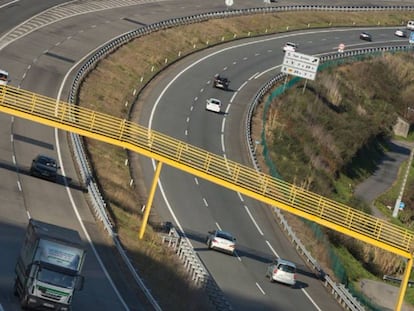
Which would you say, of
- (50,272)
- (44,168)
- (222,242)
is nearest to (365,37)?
(222,242)

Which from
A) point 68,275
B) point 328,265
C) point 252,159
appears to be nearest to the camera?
point 68,275

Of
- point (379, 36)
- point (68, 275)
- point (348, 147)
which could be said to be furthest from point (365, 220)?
point (379, 36)

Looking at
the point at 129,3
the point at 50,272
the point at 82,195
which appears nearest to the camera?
the point at 50,272

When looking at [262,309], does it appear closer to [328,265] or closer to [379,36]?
[328,265]

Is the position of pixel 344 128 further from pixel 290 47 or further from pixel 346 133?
pixel 290 47

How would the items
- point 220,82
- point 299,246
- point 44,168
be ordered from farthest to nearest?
point 220,82, point 299,246, point 44,168

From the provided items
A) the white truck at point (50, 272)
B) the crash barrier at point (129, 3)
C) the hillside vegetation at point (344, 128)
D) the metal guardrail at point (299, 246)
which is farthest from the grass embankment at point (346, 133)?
the white truck at point (50, 272)
